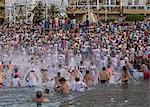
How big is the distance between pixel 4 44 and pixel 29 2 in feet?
93.8

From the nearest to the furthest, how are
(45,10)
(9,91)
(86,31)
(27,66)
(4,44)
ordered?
1. (9,91)
2. (27,66)
3. (4,44)
4. (86,31)
5. (45,10)

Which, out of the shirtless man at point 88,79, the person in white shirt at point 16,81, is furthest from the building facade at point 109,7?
the person in white shirt at point 16,81

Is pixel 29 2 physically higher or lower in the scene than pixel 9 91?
higher

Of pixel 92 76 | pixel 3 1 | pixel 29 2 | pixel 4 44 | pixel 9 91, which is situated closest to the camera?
pixel 9 91

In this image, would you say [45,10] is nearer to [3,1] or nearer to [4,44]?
[4,44]

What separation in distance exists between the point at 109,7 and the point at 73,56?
3471 centimetres

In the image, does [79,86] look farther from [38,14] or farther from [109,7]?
[109,7]

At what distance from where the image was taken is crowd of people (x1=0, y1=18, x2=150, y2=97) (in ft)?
79.4

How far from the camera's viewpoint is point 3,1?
76625 mm

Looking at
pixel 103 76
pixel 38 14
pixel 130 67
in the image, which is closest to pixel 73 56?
pixel 130 67

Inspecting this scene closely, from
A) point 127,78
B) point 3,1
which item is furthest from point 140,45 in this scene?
point 3,1

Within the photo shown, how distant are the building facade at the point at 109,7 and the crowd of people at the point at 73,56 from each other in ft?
61.8

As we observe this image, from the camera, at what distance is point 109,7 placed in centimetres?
6706

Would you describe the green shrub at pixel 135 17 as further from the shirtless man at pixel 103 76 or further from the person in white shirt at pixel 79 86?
the person in white shirt at pixel 79 86
